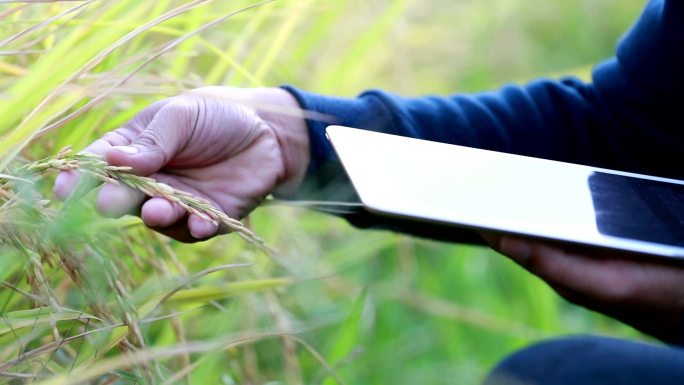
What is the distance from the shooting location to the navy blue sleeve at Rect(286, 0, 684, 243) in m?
0.95

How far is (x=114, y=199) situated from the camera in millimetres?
670

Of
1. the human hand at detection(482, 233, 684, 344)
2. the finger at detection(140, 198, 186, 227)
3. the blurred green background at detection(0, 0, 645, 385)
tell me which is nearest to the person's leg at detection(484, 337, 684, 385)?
the human hand at detection(482, 233, 684, 344)

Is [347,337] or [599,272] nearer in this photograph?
[599,272]

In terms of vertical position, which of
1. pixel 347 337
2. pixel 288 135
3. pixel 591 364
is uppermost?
pixel 288 135

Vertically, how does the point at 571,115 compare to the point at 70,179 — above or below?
below

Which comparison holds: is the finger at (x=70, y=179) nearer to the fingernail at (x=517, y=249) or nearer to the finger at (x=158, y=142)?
the finger at (x=158, y=142)

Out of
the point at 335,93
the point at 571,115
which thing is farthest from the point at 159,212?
the point at 335,93

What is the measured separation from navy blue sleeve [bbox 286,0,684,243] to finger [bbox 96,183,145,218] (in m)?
0.27

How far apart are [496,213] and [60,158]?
12.8 inches

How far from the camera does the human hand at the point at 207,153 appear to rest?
69 centimetres

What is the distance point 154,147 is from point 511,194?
0.28 metres

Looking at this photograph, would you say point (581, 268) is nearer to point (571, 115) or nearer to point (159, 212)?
point (159, 212)

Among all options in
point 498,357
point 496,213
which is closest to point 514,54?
point 498,357

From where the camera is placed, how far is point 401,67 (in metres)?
1.97
